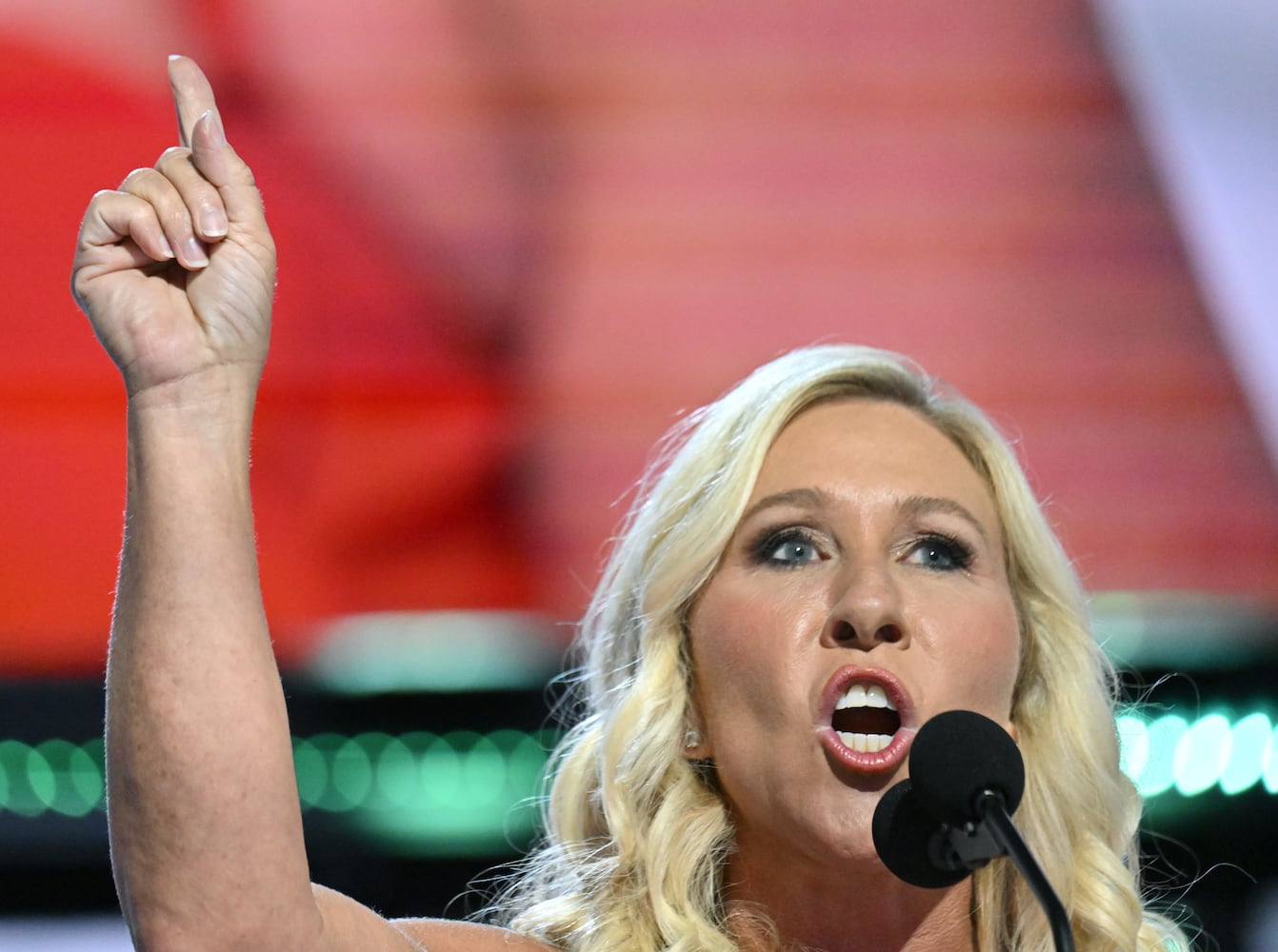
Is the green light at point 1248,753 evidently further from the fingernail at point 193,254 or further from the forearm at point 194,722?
the fingernail at point 193,254

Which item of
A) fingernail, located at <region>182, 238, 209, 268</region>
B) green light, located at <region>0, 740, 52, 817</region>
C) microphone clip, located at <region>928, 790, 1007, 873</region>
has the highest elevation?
fingernail, located at <region>182, 238, 209, 268</region>

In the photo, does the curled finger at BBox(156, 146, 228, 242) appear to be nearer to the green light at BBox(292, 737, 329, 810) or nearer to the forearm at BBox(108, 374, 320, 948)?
the forearm at BBox(108, 374, 320, 948)

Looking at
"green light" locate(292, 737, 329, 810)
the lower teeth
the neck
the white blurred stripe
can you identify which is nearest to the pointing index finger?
the lower teeth

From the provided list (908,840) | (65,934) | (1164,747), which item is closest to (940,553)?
(908,840)

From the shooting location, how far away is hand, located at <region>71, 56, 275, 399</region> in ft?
4.75

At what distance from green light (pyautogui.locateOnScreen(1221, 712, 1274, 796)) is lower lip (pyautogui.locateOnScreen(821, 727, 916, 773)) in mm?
2259

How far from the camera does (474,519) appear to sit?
3.31 m

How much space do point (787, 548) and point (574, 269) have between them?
5.10 feet

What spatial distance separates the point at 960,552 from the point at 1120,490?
4.96 feet

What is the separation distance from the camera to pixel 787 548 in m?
1.94

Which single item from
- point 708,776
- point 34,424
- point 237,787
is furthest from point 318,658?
point 237,787

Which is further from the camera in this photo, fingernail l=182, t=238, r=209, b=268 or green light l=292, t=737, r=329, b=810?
green light l=292, t=737, r=329, b=810

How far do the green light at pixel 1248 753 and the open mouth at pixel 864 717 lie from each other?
7.11ft

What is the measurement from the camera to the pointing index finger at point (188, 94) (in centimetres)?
148
